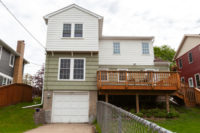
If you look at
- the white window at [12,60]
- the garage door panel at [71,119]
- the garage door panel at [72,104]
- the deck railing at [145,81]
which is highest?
the white window at [12,60]

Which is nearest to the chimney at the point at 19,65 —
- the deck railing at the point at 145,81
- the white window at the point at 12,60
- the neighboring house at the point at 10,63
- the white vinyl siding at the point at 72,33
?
the neighboring house at the point at 10,63

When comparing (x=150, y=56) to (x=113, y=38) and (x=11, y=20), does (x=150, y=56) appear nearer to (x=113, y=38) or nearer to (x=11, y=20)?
(x=113, y=38)

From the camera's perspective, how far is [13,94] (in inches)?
512

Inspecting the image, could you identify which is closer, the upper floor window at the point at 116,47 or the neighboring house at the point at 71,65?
the neighboring house at the point at 71,65

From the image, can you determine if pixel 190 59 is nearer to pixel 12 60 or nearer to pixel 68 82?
pixel 68 82

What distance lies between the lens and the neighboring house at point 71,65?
1091 centimetres

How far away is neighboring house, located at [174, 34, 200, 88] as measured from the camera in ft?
52.7

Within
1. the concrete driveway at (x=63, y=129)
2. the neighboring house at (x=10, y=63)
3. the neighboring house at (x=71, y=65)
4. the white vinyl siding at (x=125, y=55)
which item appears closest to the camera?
the concrete driveway at (x=63, y=129)

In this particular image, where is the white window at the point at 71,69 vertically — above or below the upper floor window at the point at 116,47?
below

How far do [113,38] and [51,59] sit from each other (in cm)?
583

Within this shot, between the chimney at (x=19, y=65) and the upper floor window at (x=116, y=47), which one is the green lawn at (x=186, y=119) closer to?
the upper floor window at (x=116, y=47)

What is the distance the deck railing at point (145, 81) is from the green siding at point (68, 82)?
3.80 ft

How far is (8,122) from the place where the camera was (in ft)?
29.1

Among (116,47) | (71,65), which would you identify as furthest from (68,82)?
(116,47)
